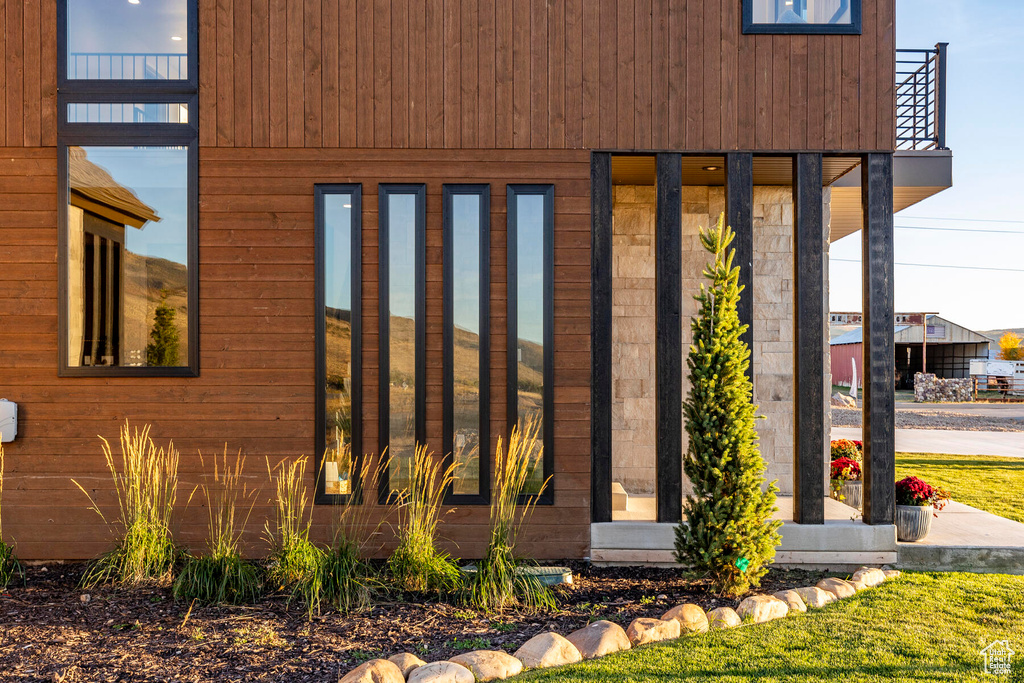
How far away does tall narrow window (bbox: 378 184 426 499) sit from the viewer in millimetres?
4504

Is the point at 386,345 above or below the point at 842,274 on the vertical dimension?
below

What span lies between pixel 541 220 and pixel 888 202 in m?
2.43

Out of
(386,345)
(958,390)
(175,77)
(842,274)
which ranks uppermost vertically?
(842,274)

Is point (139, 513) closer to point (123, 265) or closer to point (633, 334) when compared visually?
point (123, 265)

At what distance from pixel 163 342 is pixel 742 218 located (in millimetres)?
4156

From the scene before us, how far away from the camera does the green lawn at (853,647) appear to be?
9.33 feet

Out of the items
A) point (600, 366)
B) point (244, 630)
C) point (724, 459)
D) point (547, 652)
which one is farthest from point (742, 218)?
point (244, 630)

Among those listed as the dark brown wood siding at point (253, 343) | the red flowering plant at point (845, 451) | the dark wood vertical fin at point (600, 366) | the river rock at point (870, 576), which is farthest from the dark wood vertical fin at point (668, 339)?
the red flowering plant at point (845, 451)

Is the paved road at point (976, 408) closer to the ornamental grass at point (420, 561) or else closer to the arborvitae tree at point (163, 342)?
the ornamental grass at point (420, 561)

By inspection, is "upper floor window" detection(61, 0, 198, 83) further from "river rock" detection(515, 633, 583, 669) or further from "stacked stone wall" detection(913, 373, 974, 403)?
"stacked stone wall" detection(913, 373, 974, 403)

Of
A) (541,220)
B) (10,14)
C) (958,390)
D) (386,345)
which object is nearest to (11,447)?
(386,345)

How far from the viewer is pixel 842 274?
141 ft

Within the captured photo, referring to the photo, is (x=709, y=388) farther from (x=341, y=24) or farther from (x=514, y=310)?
(x=341, y=24)

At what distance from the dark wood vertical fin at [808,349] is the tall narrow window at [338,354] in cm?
308
